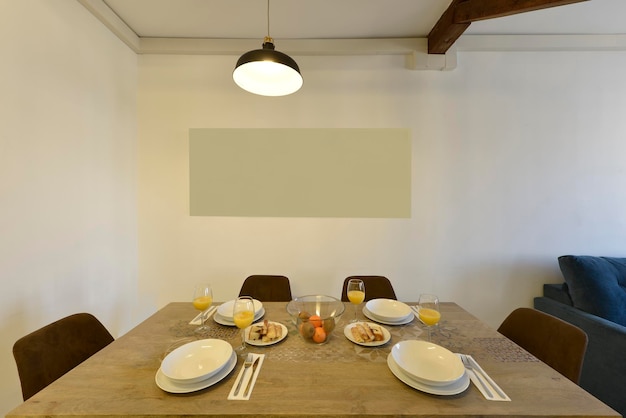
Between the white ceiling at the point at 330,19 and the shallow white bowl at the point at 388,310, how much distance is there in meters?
1.92

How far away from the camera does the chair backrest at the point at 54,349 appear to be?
914 millimetres

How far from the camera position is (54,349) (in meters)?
1.01

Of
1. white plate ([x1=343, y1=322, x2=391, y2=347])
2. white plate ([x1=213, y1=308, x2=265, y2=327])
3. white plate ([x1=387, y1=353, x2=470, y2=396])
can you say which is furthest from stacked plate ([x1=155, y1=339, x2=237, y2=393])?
white plate ([x1=387, y1=353, x2=470, y2=396])

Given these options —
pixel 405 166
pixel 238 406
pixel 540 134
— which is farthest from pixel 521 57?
pixel 238 406

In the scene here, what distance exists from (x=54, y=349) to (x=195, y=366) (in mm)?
646

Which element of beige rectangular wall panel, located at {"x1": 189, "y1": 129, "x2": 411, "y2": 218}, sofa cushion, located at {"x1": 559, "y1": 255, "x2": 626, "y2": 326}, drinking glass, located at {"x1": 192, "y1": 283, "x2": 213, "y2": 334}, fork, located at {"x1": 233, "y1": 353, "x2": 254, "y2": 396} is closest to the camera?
fork, located at {"x1": 233, "y1": 353, "x2": 254, "y2": 396}

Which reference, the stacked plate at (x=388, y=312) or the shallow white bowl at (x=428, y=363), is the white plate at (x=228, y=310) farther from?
the shallow white bowl at (x=428, y=363)

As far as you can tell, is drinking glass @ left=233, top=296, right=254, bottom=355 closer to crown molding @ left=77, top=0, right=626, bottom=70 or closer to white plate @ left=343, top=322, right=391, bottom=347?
white plate @ left=343, top=322, right=391, bottom=347

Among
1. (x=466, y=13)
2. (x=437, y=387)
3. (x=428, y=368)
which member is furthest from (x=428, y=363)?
(x=466, y=13)

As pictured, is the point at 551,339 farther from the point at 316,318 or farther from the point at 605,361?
the point at 316,318

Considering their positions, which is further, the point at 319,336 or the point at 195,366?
the point at 319,336

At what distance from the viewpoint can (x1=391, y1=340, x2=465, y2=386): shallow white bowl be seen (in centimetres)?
79

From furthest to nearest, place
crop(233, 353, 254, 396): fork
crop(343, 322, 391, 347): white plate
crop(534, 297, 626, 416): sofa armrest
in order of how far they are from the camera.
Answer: crop(534, 297, 626, 416): sofa armrest
crop(343, 322, 391, 347): white plate
crop(233, 353, 254, 396): fork

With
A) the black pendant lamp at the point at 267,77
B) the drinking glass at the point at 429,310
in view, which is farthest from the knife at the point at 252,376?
the black pendant lamp at the point at 267,77
